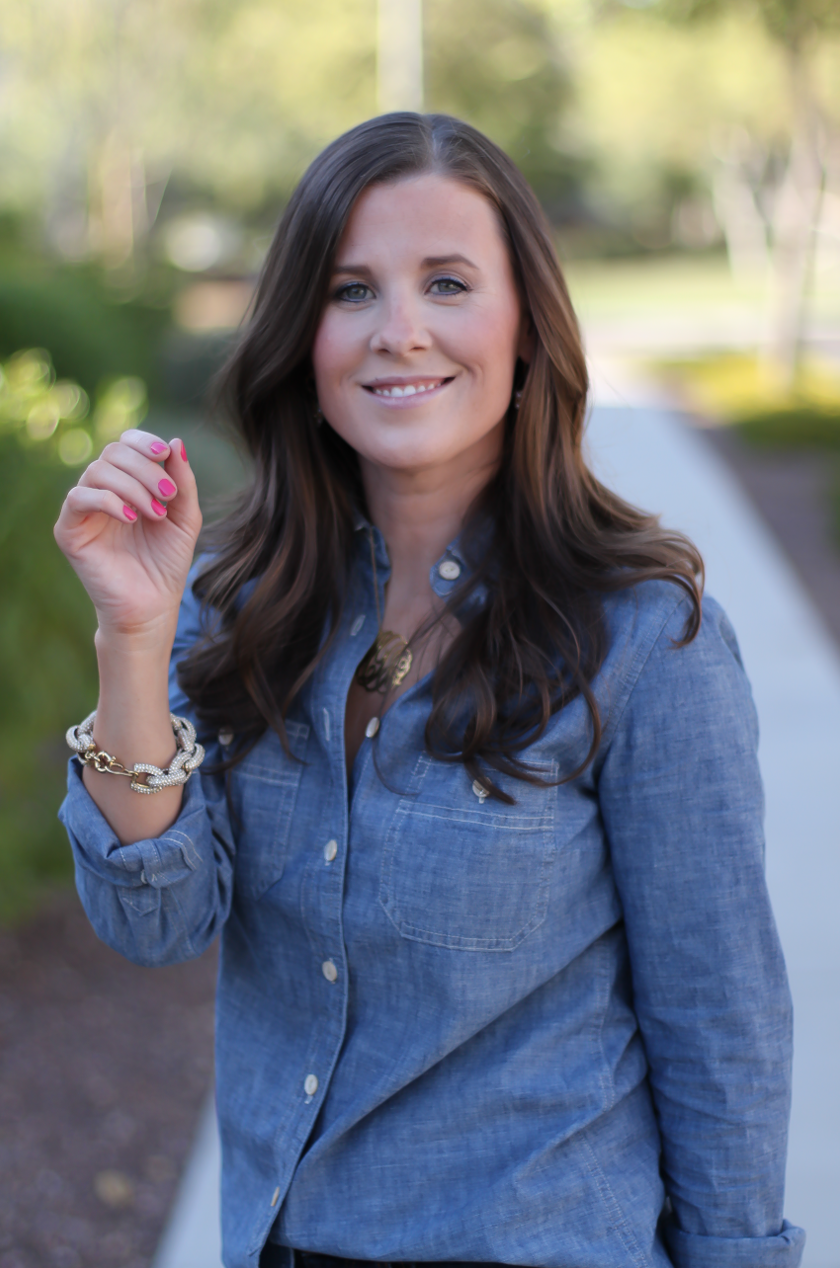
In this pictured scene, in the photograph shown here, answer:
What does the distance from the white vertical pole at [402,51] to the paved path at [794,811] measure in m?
8.74

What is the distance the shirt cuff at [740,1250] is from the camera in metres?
1.49

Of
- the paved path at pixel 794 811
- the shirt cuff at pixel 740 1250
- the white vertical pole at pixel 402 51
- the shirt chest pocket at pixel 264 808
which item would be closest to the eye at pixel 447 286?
the paved path at pixel 794 811

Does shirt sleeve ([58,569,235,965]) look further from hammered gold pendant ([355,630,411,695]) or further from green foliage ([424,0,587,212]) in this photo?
green foliage ([424,0,587,212])

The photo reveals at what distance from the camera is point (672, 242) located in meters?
54.4

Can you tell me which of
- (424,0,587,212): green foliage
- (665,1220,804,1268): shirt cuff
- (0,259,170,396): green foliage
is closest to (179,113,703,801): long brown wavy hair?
(665,1220,804,1268): shirt cuff

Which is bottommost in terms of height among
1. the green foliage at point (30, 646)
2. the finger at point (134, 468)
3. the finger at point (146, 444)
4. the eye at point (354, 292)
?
the green foliage at point (30, 646)

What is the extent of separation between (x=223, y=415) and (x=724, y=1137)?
1353 millimetres

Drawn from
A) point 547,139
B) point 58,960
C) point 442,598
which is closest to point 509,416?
point 442,598

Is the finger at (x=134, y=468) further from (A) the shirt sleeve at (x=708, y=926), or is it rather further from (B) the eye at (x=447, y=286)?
(A) the shirt sleeve at (x=708, y=926)

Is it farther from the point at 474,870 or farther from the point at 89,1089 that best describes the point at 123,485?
the point at 89,1089

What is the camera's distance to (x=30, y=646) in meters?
3.79

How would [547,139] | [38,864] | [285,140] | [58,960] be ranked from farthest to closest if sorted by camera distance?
1. [547,139]
2. [285,140]
3. [38,864]
4. [58,960]

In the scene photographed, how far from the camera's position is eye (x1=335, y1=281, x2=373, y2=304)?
1.66m

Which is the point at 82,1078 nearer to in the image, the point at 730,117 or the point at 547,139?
the point at 730,117
